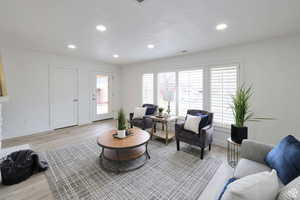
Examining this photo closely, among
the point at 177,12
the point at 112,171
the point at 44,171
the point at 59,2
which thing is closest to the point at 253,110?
the point at 177,12

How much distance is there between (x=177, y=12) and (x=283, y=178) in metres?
2.23

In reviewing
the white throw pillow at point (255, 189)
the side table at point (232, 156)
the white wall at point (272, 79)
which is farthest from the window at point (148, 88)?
the white throw pillow at point (255, 189)

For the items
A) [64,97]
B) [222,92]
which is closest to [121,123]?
[222,92]

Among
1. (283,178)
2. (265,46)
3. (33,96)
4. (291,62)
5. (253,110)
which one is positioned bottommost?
(283,178)

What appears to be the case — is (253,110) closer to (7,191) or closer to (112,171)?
(112,171)

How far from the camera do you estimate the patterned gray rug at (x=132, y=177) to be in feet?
5.88

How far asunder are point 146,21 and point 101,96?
4.27m

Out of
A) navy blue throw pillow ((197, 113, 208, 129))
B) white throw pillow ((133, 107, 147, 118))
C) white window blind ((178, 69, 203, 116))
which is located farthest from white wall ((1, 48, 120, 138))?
navy blue throw pillow ((197, 113, 208, 129))

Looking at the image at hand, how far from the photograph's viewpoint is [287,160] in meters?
1.29

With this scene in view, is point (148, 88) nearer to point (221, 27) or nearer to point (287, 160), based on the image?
point (221, 27)

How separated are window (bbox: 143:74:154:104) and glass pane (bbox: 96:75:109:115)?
1.82 meters

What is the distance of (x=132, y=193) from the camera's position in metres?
1.80

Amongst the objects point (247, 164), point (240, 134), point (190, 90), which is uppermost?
point (190, 90)

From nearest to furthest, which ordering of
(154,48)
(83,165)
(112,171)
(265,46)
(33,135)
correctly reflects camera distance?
(112,171) < (83,165) < (265,46) < (154,48) < (33,135)
